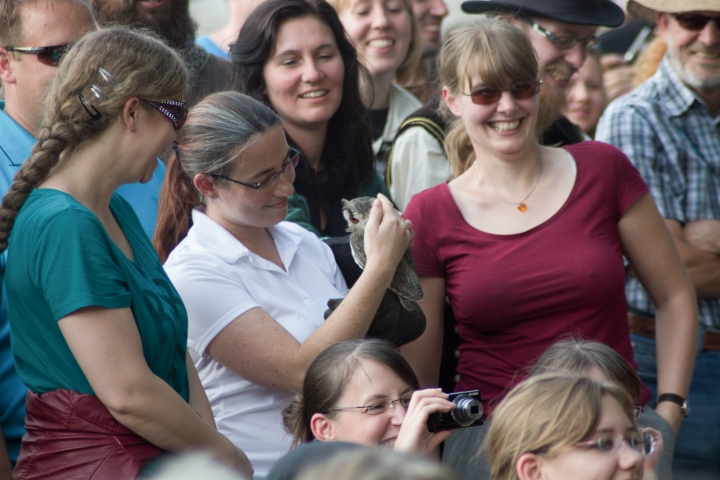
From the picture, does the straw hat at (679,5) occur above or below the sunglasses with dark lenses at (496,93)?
below

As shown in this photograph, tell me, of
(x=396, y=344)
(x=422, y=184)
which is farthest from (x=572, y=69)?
(x=396, y=344)

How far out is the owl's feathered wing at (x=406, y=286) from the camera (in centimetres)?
254

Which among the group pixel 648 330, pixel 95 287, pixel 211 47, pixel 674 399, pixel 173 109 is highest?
pixel 173 109

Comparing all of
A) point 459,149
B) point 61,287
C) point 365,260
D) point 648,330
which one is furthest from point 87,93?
point 648,330

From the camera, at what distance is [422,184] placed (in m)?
3.44

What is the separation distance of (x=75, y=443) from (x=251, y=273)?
79cm

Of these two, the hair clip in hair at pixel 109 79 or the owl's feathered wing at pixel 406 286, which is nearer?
the hair clip in hair at pixel 109 79

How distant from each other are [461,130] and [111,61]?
1.57m

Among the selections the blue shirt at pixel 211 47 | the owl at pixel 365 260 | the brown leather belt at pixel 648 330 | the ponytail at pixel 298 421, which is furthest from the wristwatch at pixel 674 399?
the blue shirt at pixel 211 47

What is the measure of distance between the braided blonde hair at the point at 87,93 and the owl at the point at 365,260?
0.68 meters

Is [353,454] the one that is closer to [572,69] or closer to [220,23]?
[572,69]

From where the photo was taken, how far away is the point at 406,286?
2.54 meters

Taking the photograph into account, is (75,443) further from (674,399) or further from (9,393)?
(674,399)

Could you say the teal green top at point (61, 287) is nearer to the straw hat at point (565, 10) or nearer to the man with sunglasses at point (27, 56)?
the man with sunglasses at point (27, 56)
